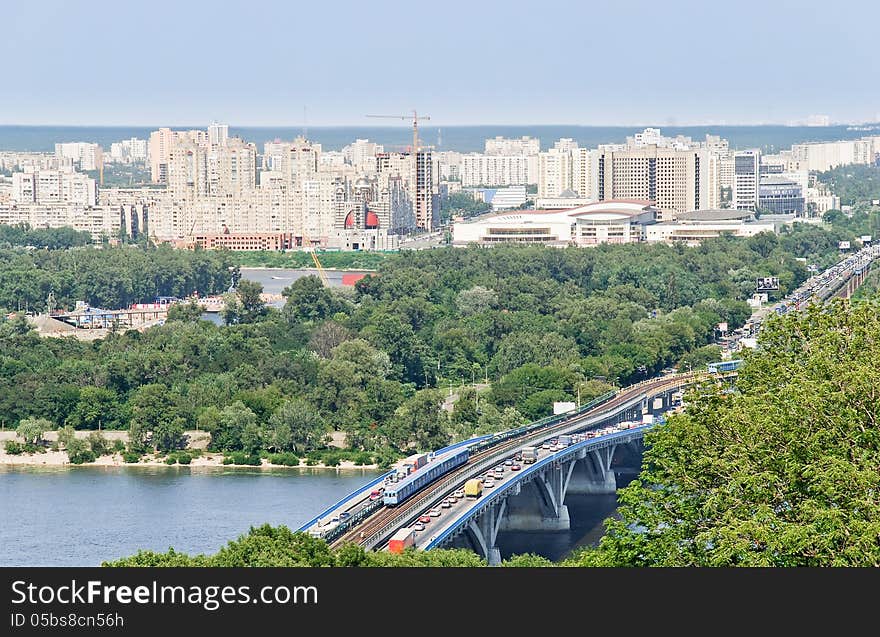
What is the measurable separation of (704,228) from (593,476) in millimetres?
24984

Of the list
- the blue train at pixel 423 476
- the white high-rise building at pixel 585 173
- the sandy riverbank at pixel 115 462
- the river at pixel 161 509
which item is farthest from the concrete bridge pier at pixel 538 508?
the white high-rise building at pixel 585 173

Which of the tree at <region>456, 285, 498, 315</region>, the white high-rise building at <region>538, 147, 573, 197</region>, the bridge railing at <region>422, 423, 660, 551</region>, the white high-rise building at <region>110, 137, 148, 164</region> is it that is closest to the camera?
the bridge railing at <region>422, 423, 660, 551</region>

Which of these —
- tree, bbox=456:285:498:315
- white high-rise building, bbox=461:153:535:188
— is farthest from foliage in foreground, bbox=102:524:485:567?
white high-rise building, bbox=461:153:535:188

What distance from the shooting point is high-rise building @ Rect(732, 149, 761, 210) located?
4953 centimetres

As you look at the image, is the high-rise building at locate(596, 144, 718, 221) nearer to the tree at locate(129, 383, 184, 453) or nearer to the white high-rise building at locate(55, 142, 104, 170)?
the tree at locate(129, 383, 184, 453)

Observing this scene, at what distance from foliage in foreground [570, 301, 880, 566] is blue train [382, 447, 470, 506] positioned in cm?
485

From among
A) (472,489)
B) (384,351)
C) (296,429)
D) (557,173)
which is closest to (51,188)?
(557,173)

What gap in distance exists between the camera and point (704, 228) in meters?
39.4

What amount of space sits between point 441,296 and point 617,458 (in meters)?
11.1

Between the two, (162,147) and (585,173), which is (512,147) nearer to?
(162,147)
